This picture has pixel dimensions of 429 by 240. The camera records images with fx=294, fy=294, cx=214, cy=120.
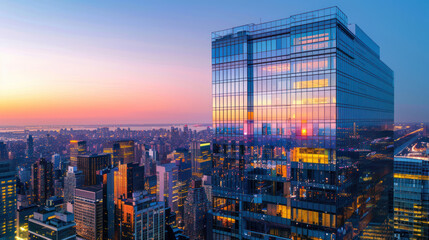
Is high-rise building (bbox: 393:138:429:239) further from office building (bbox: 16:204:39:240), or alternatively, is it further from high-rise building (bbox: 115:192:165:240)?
office building (bbox: 16:204:39:240)

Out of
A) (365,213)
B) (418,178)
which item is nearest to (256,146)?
(365,213)

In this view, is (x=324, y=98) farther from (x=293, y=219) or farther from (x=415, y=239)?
(x=415, y=239)

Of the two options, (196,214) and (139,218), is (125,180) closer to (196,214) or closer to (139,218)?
(196,214)

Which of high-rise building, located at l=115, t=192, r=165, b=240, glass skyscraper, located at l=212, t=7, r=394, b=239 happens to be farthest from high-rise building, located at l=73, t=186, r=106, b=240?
glass skyscraper, located at l=212, t=7, r=394, b=239

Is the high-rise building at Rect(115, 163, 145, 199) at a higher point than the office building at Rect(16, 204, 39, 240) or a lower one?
higher

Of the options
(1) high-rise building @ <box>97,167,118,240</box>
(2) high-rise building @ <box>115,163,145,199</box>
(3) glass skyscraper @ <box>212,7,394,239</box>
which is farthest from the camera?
(2) high-rise building @ <box>115,163,145,199</box>

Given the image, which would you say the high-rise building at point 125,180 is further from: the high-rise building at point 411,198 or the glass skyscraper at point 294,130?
the glass skyscraper at point 294,130

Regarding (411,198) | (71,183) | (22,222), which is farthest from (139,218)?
(411,198)
